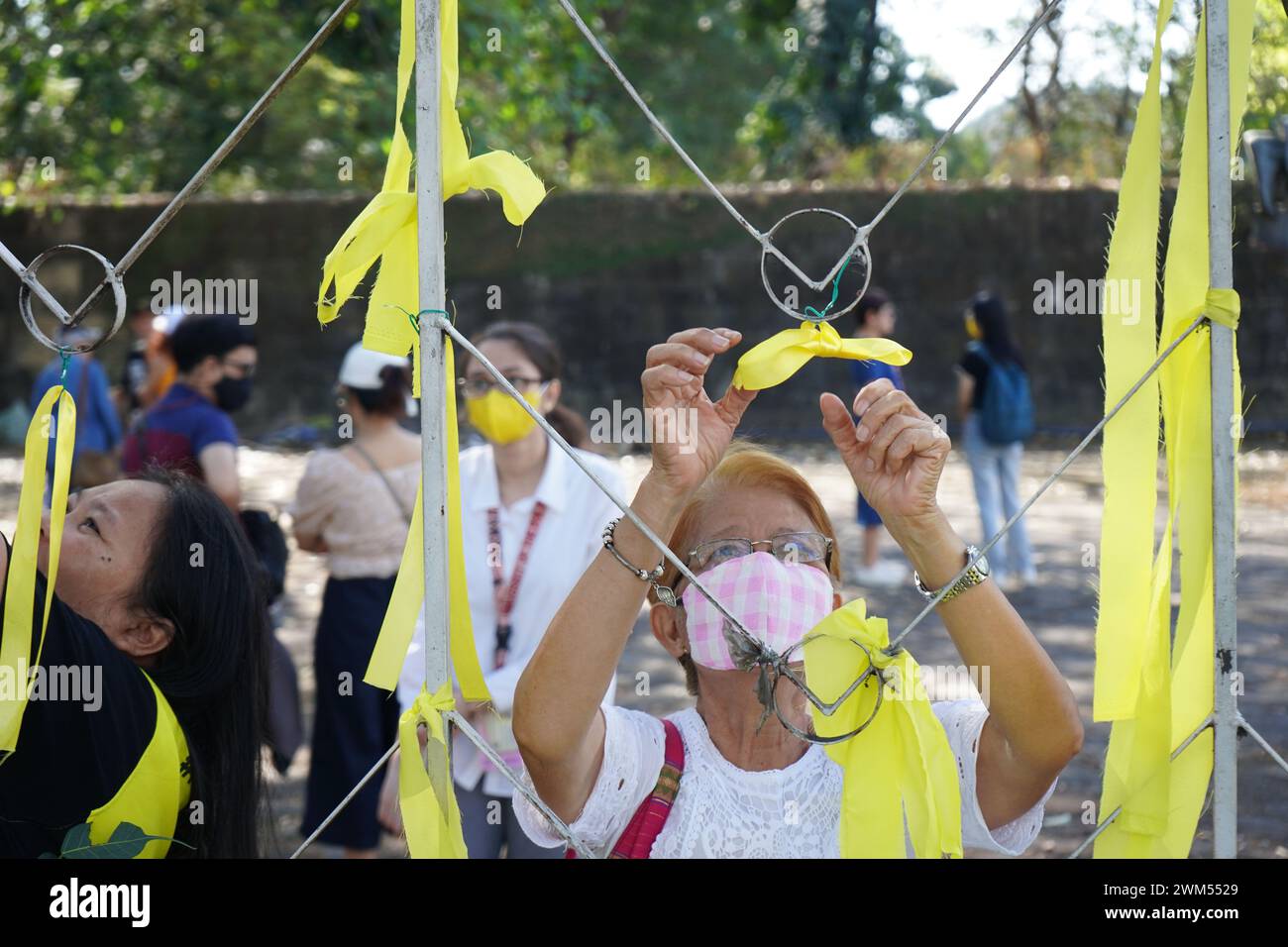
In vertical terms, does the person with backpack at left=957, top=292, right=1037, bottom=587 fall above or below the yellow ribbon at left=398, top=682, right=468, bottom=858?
above

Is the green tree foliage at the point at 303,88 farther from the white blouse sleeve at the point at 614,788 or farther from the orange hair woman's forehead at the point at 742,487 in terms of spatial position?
the white blouse sleeve at the point at 614,788

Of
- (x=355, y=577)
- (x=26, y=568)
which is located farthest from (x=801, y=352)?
(x=355, y=577)

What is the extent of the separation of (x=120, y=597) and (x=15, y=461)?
12632 mm

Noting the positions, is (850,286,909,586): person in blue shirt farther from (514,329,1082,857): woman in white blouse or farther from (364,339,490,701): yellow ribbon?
(364,339,490,701): yellow ribbon

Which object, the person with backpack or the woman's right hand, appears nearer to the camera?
the woman's right hand

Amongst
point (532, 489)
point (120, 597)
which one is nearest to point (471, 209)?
point (532, 489)

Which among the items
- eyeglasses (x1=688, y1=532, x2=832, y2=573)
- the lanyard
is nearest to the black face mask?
the lanyard

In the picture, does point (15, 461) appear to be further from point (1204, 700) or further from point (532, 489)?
point (1204, 700)

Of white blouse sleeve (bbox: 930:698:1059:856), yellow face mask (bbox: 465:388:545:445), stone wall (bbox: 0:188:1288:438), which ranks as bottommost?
white blouse sleeve (bbox: 930:698:1059:856)

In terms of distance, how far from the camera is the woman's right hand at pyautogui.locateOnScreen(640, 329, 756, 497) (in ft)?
4.85

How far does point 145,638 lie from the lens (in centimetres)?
207

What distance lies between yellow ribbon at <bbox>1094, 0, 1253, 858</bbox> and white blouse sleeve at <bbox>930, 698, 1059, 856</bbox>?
0.23m

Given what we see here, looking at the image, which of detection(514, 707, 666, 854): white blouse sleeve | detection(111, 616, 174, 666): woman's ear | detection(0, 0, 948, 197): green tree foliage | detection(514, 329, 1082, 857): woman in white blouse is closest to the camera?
detection(514, 329, 1082, 857): woman in white blouse

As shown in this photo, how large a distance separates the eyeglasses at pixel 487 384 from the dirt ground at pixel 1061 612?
1.21 ft
